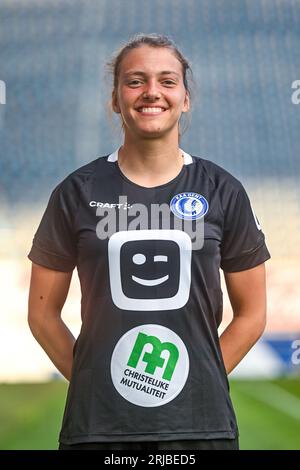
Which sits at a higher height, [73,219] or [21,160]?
[21,160]

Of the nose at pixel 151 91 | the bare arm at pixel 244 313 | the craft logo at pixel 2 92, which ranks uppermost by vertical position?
the craft logo at pixel 2 92

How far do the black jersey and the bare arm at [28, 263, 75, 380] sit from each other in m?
0.13

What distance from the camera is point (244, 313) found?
5.65 ft

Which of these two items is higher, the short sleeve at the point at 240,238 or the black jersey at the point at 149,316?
the short sleeve at the point at 240,238

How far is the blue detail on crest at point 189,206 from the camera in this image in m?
1.56

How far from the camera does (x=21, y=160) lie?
203 cm

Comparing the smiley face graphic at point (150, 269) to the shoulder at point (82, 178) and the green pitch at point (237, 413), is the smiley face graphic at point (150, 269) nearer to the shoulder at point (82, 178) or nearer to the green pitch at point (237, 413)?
the shoulder at point (82, 178)

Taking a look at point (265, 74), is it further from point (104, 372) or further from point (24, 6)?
point (104, 372)

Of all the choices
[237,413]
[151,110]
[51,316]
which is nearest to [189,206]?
[151,110]

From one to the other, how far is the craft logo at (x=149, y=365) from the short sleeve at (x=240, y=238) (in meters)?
0.24

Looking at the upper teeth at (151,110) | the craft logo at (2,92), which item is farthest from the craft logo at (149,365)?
the craft logo at (2,92)
